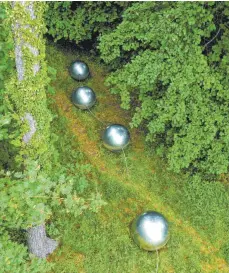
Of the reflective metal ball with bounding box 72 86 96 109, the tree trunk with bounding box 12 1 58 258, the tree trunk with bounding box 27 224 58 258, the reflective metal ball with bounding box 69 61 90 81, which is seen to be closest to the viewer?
the tree trunk with bounding box 12 1 58 258

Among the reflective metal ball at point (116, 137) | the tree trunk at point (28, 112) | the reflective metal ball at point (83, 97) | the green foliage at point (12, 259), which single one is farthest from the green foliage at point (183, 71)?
the green foliage at point (12, 259)

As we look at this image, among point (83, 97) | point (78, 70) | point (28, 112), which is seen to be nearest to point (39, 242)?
point (28, 112)

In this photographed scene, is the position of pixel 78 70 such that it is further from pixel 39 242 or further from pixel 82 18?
pixel 39 242

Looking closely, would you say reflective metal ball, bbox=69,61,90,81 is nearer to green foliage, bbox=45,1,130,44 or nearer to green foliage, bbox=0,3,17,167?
green foliage, bbox=45,1,130,44

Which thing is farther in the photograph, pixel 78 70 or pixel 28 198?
pixel 78 70

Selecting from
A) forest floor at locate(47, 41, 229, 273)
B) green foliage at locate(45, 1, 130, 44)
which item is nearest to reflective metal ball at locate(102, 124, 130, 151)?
forest floor at locate(47, 41, 229, 273)

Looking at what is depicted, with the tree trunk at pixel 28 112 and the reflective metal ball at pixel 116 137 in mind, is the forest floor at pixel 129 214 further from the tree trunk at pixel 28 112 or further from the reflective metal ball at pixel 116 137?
the reflective metal ball at pixel 116 137
